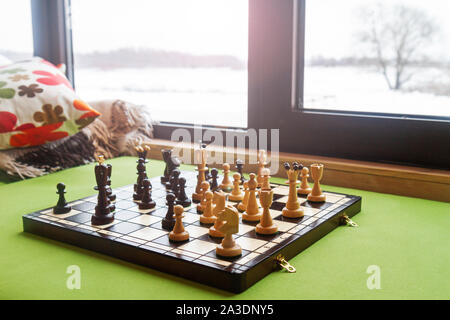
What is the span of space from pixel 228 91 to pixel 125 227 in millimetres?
1055

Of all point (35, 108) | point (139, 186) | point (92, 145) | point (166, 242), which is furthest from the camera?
point (92, 145)

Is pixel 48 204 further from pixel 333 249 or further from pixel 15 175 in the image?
pixel 333 249

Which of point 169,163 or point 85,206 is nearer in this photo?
point 85,206

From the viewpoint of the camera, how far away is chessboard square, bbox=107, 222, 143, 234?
3.83 ft

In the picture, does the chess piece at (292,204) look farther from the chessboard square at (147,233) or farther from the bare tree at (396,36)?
the bare tree at (396,36)

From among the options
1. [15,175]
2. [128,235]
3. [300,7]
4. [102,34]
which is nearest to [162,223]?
[128,235]

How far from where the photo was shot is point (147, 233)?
115 cm

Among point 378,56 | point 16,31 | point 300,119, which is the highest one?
point 16,31

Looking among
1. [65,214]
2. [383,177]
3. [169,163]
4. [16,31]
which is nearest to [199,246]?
[65,214]

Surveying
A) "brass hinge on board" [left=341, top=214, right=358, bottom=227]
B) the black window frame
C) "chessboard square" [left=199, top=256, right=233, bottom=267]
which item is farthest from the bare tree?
"chessboard square" [left=199, top=256, right=233, bottom=267]

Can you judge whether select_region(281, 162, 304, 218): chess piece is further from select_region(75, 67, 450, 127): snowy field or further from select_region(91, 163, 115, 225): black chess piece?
select_region(75, 67, 450, 127): snowy field

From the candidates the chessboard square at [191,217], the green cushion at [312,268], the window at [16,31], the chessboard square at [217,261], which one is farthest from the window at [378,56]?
the window at [16,31]

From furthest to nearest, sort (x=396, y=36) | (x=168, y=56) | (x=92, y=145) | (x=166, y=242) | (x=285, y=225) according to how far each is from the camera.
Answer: (x=168, y=56)
(x=92, y=145)
(x=396, y=36)
(x=285, y=225)
(x=166, y=242)

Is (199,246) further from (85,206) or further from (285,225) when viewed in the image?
(85,206)
